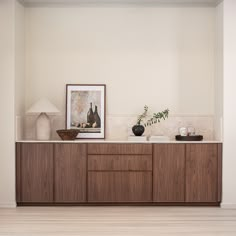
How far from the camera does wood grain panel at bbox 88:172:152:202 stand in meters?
6.77

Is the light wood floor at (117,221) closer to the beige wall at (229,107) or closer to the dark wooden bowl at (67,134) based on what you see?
the beige wall at (229,107)

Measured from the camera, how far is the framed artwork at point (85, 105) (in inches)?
283

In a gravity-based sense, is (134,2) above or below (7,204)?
above

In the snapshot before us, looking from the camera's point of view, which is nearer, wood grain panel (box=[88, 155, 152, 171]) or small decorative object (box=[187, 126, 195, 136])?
wood grain panel (box=[88, 155, 152, 171])

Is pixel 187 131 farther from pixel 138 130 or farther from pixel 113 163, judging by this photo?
Result: pixel 113 163

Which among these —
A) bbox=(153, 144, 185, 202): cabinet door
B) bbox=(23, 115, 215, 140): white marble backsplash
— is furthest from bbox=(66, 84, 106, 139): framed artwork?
bbox=(153, 144, 185, 202): cabinet door

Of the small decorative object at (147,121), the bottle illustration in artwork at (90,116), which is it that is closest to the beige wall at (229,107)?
the small decorative object at (147,121)

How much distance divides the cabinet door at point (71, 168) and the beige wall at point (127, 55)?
749mm

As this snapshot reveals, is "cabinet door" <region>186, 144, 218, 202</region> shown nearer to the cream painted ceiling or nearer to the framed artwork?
the framed artwork

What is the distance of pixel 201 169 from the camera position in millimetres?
6773

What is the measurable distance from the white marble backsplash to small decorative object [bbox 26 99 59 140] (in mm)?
281

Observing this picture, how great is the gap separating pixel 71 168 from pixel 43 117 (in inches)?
29.8

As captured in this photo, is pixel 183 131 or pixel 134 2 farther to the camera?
pixel 134 2

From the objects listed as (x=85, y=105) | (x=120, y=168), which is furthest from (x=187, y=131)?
(x=85, y=105)
